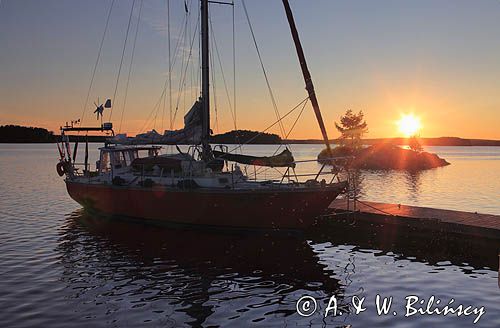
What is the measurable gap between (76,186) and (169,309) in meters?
15.5

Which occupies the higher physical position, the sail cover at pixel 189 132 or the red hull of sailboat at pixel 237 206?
the sail cover at pixel 189 132

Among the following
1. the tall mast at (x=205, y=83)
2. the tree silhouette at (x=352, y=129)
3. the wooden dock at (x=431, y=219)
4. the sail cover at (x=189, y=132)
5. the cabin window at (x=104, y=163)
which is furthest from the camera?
the tree silhouette at (x=352, y=129)

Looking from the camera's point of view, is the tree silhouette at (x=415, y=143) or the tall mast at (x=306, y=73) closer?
the tall mast at (x=306, y=73)

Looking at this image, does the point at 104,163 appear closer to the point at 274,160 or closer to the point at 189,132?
the point at 189,132

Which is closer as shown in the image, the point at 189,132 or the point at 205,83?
the point at 205,83

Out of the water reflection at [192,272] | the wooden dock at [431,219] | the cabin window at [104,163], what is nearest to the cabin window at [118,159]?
the cabin window at [104,163]

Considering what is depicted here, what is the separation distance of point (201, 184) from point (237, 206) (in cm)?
214

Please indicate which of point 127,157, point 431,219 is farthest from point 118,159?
point 431,219

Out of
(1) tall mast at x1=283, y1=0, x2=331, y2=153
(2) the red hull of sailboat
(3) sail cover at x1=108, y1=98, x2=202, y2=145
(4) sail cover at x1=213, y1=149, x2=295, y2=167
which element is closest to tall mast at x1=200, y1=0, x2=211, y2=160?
(3) sail cover at x1=108, y1=98, x2=202, y2=145

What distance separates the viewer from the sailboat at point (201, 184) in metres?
18.3

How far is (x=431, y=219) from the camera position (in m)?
19.0

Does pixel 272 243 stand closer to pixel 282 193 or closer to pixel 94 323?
pixel 282 193

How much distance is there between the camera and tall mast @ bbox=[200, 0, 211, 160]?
69.1ft

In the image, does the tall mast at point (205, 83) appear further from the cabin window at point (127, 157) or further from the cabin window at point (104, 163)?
the cabin window at point (104, 163)
